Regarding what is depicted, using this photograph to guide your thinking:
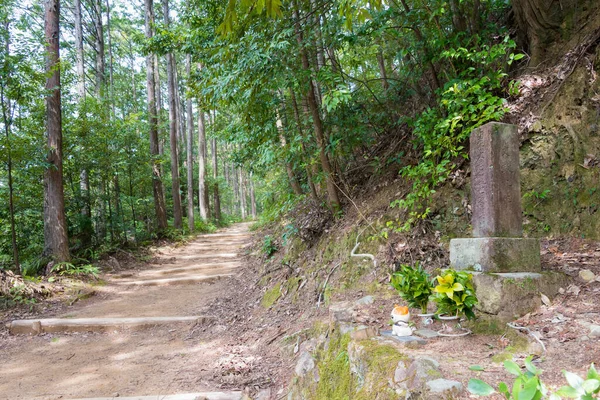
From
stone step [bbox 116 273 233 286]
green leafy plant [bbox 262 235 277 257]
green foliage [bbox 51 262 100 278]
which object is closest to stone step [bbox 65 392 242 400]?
green leafy plant [bbox 262 235 277 257]

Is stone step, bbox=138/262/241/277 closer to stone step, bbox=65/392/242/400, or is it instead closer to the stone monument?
stone step, bbox=65/392/242/400

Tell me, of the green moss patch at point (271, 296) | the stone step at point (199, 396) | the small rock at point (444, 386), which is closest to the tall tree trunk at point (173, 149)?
the green moss patch at point (271, 296)

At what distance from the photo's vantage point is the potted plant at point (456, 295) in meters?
2.35

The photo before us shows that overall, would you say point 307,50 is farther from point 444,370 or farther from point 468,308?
point 444,370

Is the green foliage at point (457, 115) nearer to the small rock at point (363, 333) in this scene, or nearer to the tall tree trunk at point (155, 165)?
the small rock at point (363, 333)

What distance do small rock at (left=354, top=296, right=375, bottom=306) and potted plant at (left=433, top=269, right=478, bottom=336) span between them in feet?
2.99

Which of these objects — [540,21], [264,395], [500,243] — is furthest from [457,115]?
[264,395]

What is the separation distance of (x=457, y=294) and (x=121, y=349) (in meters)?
4.31

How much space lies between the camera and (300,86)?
4.79m

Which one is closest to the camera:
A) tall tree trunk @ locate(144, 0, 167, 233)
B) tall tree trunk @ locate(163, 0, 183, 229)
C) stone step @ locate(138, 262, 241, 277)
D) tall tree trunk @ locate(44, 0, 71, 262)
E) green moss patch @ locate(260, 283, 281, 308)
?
green moss patch @ locate(260, 283, 281, 308)

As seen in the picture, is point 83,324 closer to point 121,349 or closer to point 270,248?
point 121,349

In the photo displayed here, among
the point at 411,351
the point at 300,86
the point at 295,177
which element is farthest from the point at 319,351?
the point at 295,177

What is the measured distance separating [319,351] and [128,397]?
1883 mm

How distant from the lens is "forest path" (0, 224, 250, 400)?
354cm
